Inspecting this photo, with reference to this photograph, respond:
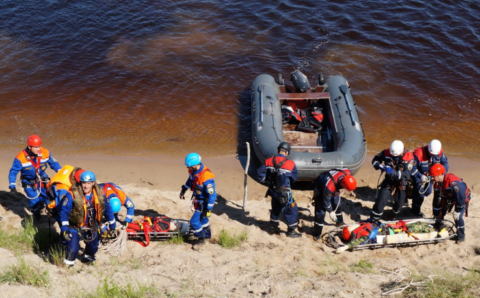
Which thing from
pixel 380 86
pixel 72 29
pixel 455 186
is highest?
pixel 72 29

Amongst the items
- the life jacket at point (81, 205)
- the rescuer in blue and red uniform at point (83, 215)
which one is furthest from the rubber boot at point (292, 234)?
the life jacket at point (81, 205)

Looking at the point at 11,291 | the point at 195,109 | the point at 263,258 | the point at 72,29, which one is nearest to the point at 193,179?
the point at 263,258

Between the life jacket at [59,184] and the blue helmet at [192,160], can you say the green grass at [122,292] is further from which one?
the blue helmet at [192,160]

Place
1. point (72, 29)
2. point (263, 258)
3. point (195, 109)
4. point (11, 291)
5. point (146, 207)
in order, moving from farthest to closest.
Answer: point (72, 29)
point (195, 109)
point (146, 207)
point (263, 258)
point (11, 291)

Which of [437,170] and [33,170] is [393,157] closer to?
[437,170]

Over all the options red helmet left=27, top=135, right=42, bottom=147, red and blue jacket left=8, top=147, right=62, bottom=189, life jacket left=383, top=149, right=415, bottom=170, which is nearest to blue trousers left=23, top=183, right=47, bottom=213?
red and blue jacket left=8, top=147, right=62, bottom=189

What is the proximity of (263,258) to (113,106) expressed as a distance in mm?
7049

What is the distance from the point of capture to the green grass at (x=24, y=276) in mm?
5012

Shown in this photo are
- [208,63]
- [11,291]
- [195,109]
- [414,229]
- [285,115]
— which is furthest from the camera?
[208,63]

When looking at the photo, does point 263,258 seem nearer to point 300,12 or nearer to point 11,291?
point 11,291

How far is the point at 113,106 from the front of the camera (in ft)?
38.7

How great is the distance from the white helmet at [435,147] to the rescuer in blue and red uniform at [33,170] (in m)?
5.33

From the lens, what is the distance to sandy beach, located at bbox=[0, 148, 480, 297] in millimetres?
5207

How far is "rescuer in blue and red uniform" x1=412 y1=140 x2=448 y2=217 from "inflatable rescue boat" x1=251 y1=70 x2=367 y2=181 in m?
1.28
